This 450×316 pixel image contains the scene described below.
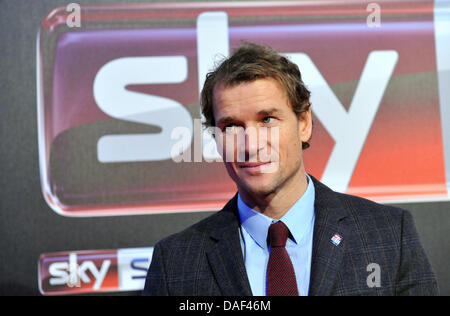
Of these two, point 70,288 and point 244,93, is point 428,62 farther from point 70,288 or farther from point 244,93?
point 70,288

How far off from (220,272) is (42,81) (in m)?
1.50

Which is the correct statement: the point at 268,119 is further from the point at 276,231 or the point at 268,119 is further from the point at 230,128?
the point at 276,231

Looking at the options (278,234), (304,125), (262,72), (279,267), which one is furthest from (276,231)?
(262,72)

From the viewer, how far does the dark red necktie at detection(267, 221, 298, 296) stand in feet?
4.40

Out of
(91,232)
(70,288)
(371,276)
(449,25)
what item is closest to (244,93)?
(371,276)

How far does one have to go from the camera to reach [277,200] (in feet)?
4.81

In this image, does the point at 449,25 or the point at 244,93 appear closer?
the point at 244,93

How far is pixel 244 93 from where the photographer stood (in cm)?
145

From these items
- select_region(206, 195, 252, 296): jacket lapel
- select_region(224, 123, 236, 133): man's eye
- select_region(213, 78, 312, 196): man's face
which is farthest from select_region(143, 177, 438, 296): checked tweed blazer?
select_region(224, 123, 236, 133): man's eye

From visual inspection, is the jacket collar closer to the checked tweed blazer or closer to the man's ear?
the checked tweed blazer

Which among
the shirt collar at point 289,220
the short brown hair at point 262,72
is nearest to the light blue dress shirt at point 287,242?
the shirt collar at point 289,220

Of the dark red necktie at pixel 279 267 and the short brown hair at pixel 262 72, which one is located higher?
the short brown hair at pixel 262 72

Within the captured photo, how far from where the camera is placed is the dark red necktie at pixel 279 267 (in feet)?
4.40

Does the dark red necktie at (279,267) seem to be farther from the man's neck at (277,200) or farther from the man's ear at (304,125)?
the man's ear at (304,125)
